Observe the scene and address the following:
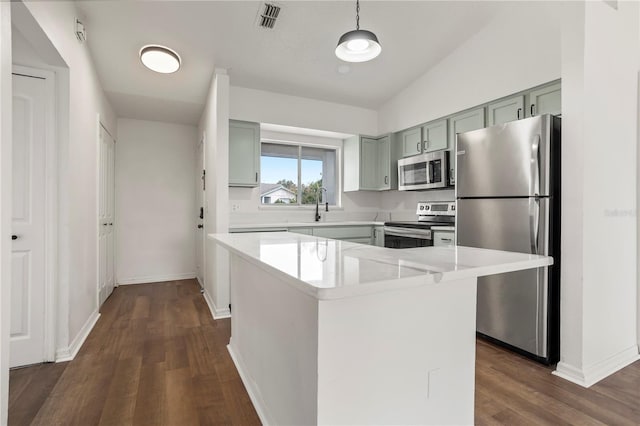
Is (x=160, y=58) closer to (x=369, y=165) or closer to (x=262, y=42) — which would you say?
(x=262, y=42)

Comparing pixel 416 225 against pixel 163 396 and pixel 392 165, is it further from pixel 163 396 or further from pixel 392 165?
pixel 163 396

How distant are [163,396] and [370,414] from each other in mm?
1419

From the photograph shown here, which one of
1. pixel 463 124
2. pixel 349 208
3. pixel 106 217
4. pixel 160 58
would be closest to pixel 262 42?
pixel 160 58

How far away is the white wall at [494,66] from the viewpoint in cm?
290

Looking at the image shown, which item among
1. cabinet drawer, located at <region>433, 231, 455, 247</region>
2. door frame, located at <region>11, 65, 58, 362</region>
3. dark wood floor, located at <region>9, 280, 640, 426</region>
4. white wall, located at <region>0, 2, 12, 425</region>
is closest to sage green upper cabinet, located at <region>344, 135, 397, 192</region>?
cabinet drawer, located at <region>433, 231, 455, 247</region>

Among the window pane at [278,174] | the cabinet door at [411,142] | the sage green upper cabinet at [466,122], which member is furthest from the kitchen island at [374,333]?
the window pane at [278,174]

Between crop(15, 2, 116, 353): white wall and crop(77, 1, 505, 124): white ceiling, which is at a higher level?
crop(77, 1, 505, 124): white ceiling

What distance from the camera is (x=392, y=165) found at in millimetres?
4617

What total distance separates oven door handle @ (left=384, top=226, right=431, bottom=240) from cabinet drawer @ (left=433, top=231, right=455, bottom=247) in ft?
0.28

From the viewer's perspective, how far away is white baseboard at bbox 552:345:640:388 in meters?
2.06

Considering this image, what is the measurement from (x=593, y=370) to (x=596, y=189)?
1.20 m

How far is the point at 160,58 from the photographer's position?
317 cm

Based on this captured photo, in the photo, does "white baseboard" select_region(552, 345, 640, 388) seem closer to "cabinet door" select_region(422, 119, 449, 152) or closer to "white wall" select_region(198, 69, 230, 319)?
"cabinet door" select_region(422, 119, 449, 152)

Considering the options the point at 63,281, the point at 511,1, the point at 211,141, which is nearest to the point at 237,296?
the point at 63,281
